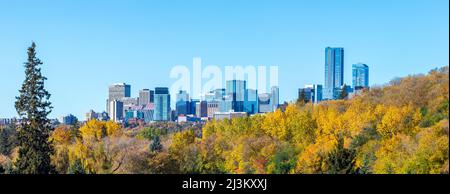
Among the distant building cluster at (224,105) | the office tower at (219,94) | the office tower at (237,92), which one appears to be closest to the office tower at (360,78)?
the distant building cluster at (224,105)

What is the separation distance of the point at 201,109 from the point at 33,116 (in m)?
9.88

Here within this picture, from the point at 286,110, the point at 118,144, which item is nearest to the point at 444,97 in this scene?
the point at 286,110

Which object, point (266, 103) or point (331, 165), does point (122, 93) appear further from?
point (331, 165)

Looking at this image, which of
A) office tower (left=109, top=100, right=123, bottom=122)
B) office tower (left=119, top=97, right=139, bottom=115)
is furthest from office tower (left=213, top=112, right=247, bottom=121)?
office tower (left=109, top=100, right=123, bottom=122)

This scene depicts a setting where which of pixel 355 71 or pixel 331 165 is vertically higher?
pixel 355 71

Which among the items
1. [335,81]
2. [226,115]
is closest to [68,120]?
[226,115]

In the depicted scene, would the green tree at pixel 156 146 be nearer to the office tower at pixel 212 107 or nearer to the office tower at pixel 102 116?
the office tower at pixel 212 107

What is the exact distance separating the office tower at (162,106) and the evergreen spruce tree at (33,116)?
5467mm

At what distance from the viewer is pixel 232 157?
22984mm

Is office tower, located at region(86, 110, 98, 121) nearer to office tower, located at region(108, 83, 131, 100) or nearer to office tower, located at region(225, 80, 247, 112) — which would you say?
office tower, located at region(108, 83, 131, 100)

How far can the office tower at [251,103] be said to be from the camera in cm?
2522

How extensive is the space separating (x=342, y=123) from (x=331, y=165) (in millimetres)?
8789

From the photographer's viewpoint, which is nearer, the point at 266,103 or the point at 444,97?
the point at 444,97

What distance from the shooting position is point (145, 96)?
83.9ft
